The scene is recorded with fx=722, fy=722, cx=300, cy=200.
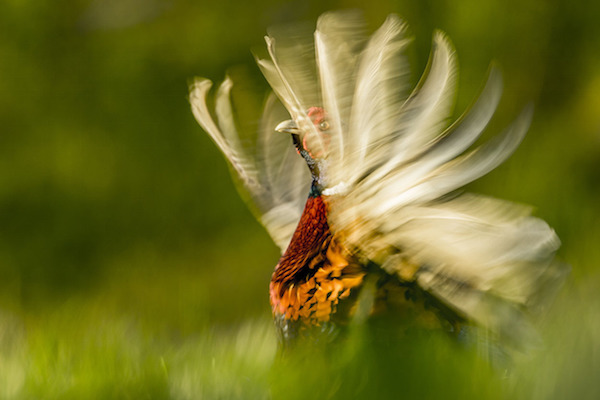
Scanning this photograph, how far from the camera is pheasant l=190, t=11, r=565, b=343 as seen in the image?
40cm

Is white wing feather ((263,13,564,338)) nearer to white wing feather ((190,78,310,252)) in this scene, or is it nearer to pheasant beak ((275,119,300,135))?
pheasant beak ((275,119,300,135))

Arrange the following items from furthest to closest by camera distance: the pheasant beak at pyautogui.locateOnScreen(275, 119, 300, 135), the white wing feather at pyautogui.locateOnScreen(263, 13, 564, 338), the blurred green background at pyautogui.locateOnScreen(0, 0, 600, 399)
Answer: the blurred green background at pyautogui.locateOnScreen(0, 0, 600, 399) → the pheasant beak at pyautogui.locateOnScreen(275, 119, 300, 135) → the white wing feather at pyautogui.locateOnScreen(263, 13, 564, 338)

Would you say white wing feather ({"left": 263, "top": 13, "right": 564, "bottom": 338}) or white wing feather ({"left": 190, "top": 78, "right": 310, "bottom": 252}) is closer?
white wing feather ({"left": 263, "top": 13, "right": 564, "bottom": 338})

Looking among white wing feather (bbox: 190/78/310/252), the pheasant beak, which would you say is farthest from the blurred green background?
the pheasant beak

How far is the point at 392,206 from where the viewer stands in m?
0.43

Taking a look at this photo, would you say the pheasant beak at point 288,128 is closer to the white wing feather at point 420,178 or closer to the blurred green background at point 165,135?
the white wing feather at point 420,178

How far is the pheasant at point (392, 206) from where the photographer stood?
0.40m

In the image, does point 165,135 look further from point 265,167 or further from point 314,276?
point 314,276

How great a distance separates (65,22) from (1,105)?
0.20m

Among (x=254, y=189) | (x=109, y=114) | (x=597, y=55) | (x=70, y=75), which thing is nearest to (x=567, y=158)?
(x=597, y=55)

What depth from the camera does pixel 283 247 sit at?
669 mm

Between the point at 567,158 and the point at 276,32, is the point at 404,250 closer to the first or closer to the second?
the point at 276,32

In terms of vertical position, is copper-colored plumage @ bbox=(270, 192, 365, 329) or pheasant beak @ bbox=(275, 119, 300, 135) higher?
pheasant beak @ bbox=(275, 119, 300, 135)

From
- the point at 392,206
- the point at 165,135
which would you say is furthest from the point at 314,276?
the point at 165,135
